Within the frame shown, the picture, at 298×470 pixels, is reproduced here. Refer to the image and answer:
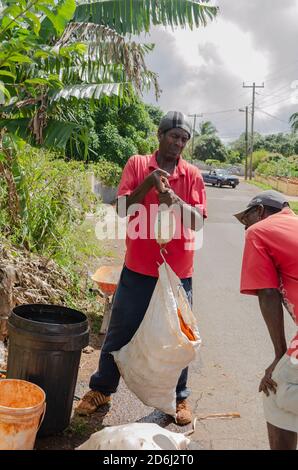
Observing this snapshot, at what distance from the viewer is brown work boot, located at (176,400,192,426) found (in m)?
3.77

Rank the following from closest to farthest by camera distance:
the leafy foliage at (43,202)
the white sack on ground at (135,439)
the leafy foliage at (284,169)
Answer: the white sack on ground at (135,439) → the leafy foliage at (43,202) → the leafy foliage at (284,169)

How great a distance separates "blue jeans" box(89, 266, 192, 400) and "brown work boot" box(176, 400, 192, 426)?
0.16 ft

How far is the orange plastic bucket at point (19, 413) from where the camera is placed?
2.80 m

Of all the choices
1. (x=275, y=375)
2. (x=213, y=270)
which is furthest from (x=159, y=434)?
(x=213, y=270)

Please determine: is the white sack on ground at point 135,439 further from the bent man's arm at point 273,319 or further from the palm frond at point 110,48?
the palm frond at point 110,48

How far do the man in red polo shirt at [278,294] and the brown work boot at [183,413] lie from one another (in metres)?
1.12

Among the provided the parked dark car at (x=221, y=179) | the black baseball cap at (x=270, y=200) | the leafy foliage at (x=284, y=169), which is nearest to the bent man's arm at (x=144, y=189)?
the black baseball cap at (x=270, y=200)

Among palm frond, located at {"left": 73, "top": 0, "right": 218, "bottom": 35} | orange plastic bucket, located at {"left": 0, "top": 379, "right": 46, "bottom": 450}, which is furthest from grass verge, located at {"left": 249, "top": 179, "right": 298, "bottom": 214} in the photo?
orange plastic bucket, located at {"left": 0, "top": 379, "right": 46, "bottom": 450}

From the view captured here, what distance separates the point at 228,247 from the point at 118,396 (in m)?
8.22

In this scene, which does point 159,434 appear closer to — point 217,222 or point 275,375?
point 275,375

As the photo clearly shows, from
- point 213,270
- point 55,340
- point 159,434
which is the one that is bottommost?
point 213,270

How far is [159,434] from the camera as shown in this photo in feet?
8.57

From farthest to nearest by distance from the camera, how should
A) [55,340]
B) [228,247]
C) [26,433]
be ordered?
[228,247] < [55,340] < [26,433]

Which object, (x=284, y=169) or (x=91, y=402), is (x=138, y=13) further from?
(x=284, y=169)
